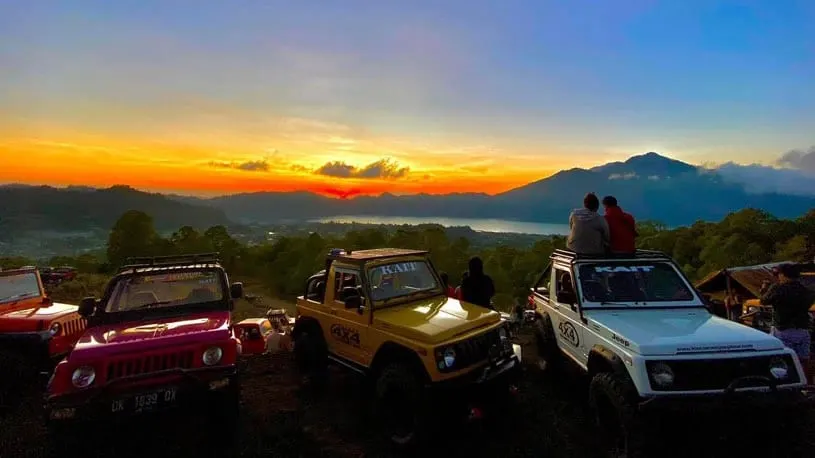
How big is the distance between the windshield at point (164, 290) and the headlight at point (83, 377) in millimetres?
1568

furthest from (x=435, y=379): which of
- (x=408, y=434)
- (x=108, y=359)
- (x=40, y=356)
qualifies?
(x=40, y=356)

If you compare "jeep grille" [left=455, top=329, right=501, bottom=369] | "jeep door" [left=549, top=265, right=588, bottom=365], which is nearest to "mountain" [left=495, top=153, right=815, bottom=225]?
"jeep door" [left=549, top=265, right=588, bottom=365]

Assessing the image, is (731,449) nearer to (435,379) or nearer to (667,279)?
(667,279)

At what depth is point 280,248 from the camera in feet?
158

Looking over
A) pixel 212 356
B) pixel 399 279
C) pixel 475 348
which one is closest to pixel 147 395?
pixel 212 356

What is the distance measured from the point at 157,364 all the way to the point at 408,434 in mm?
2891

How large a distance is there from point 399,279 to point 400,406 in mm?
1838

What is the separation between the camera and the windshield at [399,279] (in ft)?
21.0

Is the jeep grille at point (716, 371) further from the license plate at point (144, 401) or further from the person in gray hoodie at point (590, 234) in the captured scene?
the license plate at point (144, 401)

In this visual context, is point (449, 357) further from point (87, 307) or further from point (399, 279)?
point (87, 307)

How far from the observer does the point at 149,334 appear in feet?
17.8

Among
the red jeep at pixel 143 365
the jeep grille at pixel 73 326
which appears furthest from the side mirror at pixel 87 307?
the jeep grille at pixel 73 326

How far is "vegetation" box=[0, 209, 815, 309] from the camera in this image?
105ft

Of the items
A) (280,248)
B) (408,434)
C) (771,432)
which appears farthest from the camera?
(280,248)
